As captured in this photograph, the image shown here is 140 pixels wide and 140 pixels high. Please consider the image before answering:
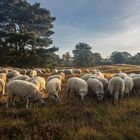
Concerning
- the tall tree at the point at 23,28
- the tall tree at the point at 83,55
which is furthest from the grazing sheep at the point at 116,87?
the tall tree at the point at 83,55

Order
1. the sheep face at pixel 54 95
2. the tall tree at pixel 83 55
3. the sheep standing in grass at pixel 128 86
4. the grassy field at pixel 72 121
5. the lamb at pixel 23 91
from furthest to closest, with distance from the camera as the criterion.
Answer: the tall tree at pixel 83 55
the sheep standing in grass at pixel 128 86
the sheep face at pixel 54 95
the lamb at pixel 23 91
the grassy field at pixel 72 121

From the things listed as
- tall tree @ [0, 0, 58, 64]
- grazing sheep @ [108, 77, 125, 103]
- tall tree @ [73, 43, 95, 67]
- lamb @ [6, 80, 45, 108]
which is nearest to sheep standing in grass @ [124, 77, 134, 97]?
grazing sheep @ [108, 77, 125, 103]

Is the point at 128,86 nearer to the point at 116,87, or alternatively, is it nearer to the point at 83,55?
the point at 116,87

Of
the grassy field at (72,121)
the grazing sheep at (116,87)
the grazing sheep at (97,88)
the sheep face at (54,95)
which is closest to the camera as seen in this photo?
the grassy field at (72,121)

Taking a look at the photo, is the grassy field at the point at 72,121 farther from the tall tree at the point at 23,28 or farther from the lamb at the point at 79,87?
the tall tree at the point at 23,28

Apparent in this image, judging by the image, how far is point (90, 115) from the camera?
47.0 ft

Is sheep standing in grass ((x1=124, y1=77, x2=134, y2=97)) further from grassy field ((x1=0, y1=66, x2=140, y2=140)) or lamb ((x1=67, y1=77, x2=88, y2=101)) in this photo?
lamb ((x1=67, y1=77, x2=88, y2=101))

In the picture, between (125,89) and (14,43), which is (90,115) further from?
(14,43)

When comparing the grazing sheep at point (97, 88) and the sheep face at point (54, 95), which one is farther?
the grazing sheep at point (97, 88)

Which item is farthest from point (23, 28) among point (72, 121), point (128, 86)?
point (72, 121)

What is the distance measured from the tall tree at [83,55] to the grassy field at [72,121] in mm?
96764

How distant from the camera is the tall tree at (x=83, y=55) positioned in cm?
11619

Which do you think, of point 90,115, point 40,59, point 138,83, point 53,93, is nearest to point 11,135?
point 90,115

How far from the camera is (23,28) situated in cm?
5444
